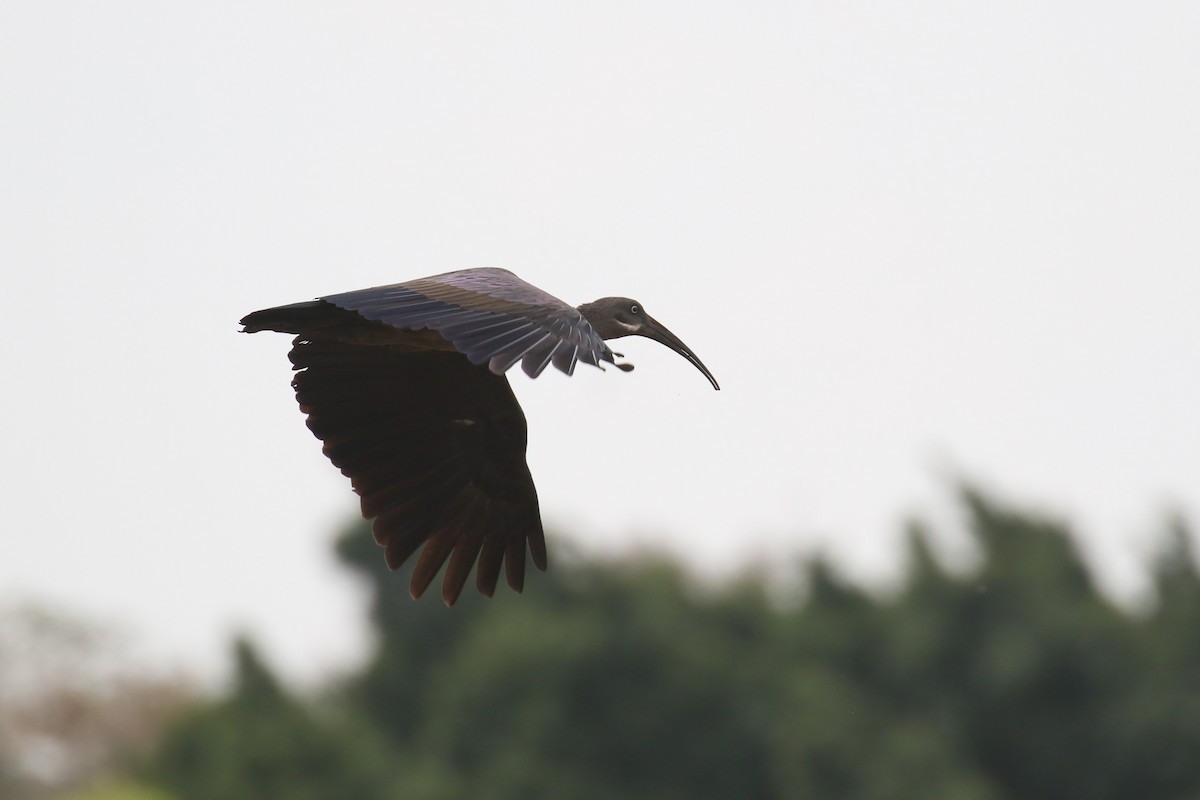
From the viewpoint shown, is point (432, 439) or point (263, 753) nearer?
point (432, 439)

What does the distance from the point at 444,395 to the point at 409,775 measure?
1523 inches

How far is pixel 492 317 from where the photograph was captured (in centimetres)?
974

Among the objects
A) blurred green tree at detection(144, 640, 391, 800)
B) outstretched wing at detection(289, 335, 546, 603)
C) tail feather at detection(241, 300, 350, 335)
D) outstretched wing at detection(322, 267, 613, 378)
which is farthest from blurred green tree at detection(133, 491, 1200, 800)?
outstretched wing at detection(322, 267, 613, 378)

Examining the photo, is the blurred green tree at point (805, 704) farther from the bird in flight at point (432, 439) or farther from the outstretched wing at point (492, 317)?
the outstretched wing at point (492, 317)

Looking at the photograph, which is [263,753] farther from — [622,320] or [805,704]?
[622,320]

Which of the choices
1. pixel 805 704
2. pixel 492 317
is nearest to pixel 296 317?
pixel 492 317

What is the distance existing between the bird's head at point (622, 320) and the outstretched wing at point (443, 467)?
729mm

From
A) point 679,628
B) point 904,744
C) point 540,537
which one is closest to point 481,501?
point 540,537

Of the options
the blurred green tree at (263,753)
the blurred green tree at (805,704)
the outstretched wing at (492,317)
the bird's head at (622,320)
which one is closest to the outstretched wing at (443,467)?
the bird's head at (622,320)

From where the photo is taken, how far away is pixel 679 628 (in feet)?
180

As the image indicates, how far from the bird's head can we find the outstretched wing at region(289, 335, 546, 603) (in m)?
0.73

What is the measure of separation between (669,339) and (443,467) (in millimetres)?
1671

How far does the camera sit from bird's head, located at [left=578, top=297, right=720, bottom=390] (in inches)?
488

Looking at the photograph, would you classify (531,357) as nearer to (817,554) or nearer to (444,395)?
(444,395)
